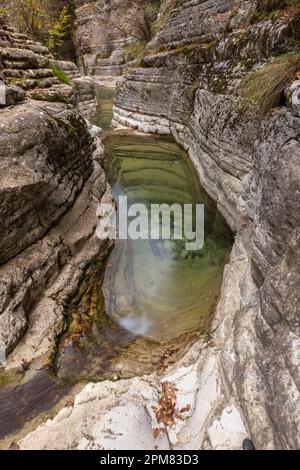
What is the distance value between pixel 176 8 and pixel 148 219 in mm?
14916

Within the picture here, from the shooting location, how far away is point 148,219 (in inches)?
301

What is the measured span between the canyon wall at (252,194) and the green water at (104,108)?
21.8ft

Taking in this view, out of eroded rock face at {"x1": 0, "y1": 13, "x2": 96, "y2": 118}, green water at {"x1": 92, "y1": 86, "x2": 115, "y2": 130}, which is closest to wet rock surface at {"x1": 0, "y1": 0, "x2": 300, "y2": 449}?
eroded rock face at {"x1": 0, "y1": 13, "x2": 96, "y2": 118}

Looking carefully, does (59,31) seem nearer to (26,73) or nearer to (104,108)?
(104,108)

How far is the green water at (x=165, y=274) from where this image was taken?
4934 millimetres

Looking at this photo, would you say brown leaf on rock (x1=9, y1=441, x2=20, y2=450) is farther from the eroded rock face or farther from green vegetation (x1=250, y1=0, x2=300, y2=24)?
green vegetation (x1=250, y1=0, x2=300, y2=24)

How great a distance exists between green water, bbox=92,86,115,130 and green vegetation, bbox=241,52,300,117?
11.6 meters

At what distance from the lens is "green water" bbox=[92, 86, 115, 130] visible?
57.0 ft

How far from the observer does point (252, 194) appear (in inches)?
204

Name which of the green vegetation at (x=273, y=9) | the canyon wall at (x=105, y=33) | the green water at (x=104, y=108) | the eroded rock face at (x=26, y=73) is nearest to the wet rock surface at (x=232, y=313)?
the green vegetation at (x=273, y=9)

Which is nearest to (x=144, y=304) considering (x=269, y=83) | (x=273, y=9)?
(x=269, y=83)

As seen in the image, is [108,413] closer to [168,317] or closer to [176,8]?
[168,317]

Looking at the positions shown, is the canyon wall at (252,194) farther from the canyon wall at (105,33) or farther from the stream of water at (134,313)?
the canyon wall at (105,33)

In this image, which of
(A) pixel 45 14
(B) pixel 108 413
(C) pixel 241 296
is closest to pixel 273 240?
(C) pixel 241 296
